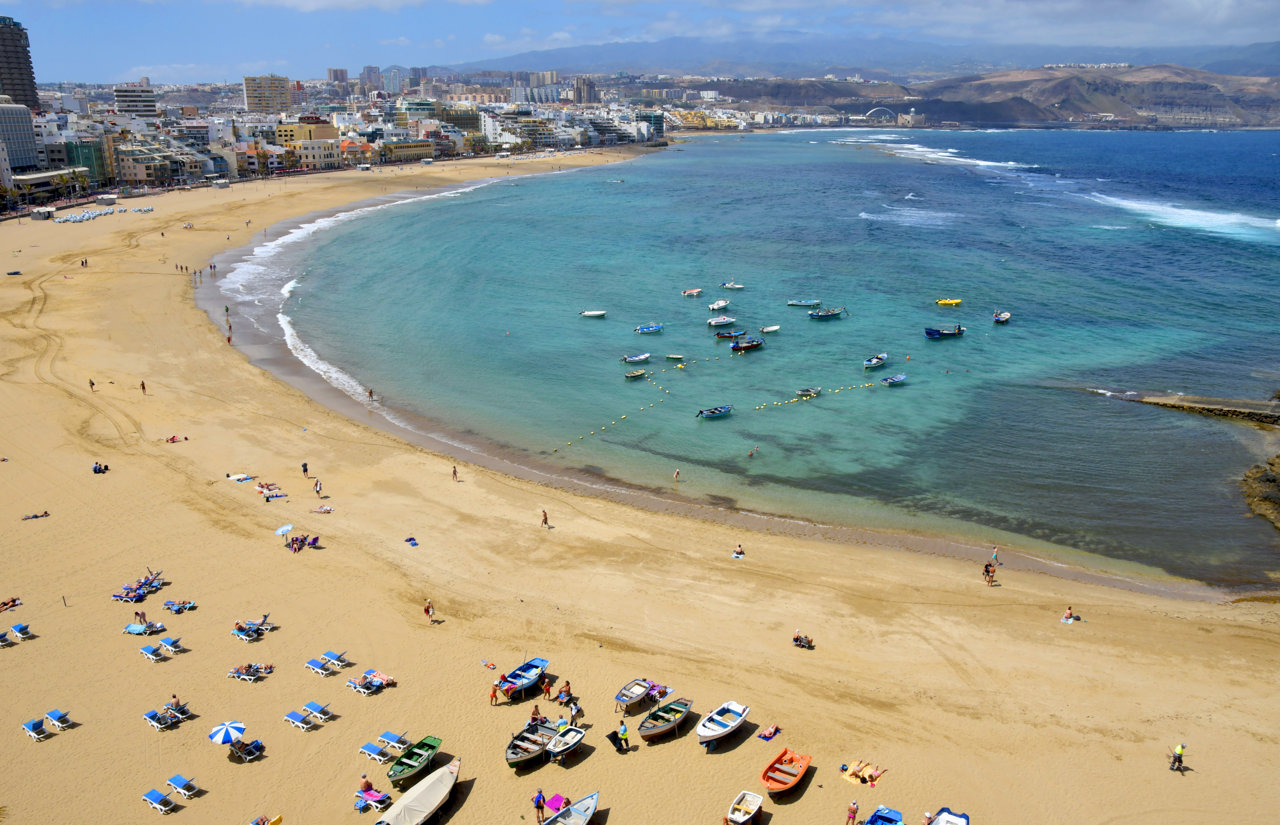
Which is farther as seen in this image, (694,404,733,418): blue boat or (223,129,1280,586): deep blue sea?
(694,404,733,418): blue boat

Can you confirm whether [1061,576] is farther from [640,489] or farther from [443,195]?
[443,195]

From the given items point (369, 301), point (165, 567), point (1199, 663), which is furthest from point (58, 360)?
point (1199, 663)

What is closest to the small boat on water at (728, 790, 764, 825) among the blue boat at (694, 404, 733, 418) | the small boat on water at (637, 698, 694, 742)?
the small boat on water at (637, 698, 694, 742)

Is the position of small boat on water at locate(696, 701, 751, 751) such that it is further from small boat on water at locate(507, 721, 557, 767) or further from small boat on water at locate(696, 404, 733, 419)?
small boat on water at locate(696, 404, 733, 419)

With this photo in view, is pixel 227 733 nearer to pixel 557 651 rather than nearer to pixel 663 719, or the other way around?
pixel 557 651

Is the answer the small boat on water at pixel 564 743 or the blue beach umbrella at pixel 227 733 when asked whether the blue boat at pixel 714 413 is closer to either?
the small boat on water at pixel 564 743

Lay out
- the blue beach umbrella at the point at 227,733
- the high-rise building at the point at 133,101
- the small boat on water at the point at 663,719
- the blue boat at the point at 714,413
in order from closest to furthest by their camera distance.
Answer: the blue beach umbrella at the point at 227,733, the small boat on water at the point at 663,719, the blue boat at the point at 714,413, the high-rise building at the point at 133,101

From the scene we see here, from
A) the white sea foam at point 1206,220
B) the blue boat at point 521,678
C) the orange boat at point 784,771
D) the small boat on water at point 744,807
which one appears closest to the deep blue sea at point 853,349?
the white sea foam at point 1206,220
